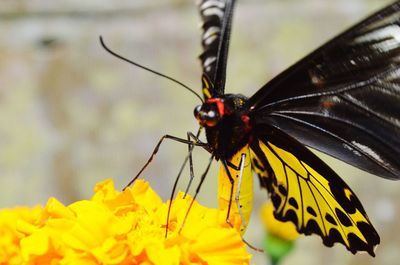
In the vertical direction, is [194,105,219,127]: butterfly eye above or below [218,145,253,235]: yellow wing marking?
above

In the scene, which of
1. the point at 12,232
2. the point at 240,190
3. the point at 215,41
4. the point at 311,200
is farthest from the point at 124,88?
the point at 12,232

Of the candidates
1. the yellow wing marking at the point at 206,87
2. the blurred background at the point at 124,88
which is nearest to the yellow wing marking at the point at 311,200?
the yellow wing marking at the point at 206,87

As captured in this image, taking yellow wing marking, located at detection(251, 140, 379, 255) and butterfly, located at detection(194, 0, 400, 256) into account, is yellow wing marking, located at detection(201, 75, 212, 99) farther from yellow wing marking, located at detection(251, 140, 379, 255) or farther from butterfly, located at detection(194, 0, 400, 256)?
yellow wing marking, located at detection(251, 140, 379, 255)

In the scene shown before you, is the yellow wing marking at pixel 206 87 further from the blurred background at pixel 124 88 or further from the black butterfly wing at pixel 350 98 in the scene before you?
the blurred background at pixel 124 88

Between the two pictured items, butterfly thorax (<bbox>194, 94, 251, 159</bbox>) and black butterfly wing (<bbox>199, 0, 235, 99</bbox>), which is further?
black butterfly wing (<bbox>199, 0, 235, 99</bbox>)

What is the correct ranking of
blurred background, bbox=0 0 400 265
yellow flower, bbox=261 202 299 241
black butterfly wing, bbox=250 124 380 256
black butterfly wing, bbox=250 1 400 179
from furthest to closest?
1. blurred background, bbox=0 0 400 265
2. yellow flower, bbox=261 202 299 241
3. black butterfly wing, bbox=250 124 380 256
4. black butterfly wing, bbox=250 1 400 179

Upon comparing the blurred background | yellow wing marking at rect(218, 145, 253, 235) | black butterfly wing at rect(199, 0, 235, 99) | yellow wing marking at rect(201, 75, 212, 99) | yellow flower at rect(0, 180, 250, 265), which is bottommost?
yellow flower at rect(0, 180, 250, 265)

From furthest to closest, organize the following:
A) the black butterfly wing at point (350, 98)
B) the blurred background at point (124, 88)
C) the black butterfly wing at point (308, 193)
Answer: the blurred background at point (124, 88) → the black butterfly wing at point (308, 193) → the black butterfly wing at point (350, 98)

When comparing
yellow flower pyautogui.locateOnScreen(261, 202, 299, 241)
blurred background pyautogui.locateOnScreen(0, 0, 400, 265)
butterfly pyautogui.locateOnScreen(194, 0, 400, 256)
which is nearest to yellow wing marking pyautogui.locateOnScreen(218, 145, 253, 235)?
butterfly pyautogui.locateOnScreen(194, 0, 400, 256)

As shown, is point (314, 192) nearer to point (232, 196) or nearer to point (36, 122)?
point (232, 196)
